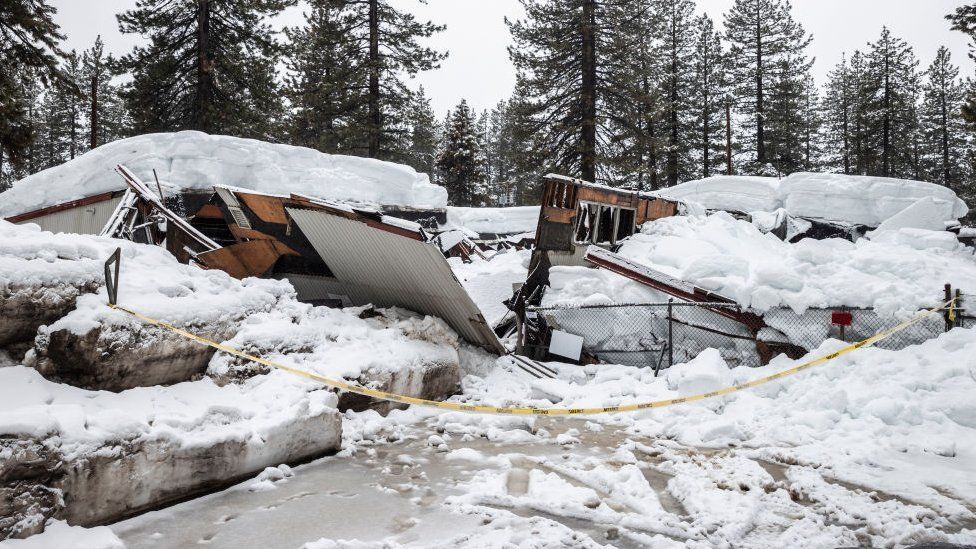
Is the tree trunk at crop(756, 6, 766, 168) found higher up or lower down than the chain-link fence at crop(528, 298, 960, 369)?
higher up

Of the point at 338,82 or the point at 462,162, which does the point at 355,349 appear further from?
the point at 462,162

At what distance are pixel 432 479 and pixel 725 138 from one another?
34.8 m

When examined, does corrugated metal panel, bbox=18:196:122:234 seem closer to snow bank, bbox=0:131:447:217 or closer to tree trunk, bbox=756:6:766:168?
snow bank, bbox=0:131:447:217

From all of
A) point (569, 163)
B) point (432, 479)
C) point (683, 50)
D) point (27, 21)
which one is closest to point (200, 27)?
point (27, 21)

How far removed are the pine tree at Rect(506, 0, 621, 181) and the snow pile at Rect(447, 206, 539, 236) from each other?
323cm

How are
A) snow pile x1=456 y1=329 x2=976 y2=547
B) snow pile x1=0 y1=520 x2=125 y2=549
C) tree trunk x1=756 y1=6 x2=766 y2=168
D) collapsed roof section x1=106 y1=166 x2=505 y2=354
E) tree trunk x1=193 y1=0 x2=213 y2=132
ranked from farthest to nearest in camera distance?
tree trunk x1=756 y1=6 x2=766 y2=168, tree trunk x1=193 y1=0 x2=213 y2=132, collapsed roof section x1=106 y1=166 x2=505 y2=354, snow pile x1=456 y1=329 x2=976 y2=547, snow pile x1=0 y1=520 x2=125 y2=549

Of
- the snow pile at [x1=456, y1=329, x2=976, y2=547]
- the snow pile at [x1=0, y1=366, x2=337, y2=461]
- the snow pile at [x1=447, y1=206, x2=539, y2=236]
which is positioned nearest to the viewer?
the snow pile at [x1=0, y1=366, x2=337, y2=461]

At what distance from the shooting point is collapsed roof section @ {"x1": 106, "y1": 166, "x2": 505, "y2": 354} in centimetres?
762

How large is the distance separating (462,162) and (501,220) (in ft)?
33.8

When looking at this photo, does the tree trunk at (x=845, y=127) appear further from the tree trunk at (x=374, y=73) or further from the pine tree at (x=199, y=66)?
the pine tree at (x=199, y=66)

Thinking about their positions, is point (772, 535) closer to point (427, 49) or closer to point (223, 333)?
point (223, 333)

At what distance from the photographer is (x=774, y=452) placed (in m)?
5.55

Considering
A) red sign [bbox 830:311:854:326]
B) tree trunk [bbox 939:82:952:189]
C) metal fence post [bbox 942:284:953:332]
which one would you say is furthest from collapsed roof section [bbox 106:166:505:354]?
tree trunk [bbox 939:82:952:189]

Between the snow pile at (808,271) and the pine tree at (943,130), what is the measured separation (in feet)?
123
